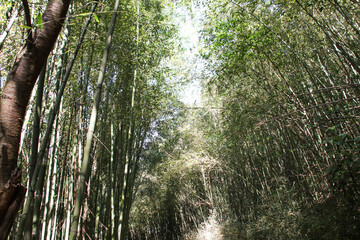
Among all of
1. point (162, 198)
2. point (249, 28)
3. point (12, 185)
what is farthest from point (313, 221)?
point (162, 198)

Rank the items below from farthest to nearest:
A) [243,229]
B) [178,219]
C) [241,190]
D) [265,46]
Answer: [178,219] < [241,190] < [243,229] < [265,46]

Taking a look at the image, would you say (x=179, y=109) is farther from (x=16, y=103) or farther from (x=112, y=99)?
(x=16, y=103)

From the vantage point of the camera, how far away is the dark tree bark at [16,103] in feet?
2.17

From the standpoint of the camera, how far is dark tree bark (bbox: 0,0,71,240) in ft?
2.17

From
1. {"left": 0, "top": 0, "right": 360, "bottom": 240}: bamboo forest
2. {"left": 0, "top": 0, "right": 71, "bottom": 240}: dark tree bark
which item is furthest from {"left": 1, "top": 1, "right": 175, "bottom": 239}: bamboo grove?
{"left": 0, "top": 0, "right": 71, "bottom": 240}: dark tree bark

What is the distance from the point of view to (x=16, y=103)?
2.50 ft

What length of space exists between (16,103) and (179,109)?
9.27 ft

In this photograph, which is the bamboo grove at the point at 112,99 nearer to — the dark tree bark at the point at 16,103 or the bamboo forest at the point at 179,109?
the bamboo forest at the point at 179,109

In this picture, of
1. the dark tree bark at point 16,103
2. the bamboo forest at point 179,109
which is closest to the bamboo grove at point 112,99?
the bamboo forest at point 179,109

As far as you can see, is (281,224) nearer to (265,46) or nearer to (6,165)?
(265,46)

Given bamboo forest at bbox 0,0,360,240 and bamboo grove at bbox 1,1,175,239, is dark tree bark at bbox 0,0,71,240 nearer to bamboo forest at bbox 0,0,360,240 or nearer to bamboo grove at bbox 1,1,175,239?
bamboo forest at bbox 0,0,360,240

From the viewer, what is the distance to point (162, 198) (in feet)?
30.2

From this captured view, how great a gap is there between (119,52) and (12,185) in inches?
118

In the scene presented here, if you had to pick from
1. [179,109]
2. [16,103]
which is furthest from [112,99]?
[16,103]
